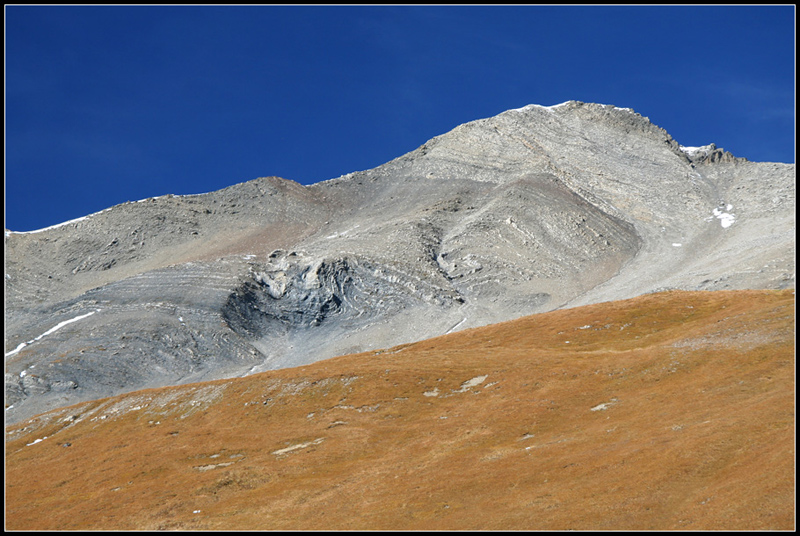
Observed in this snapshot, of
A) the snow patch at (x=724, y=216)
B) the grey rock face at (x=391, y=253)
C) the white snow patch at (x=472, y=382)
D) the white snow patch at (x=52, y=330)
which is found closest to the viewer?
the white snow patch at (x=472, y=382)

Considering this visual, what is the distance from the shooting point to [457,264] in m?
128

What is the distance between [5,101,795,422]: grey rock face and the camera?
10131 centimetres

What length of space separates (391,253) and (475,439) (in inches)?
3378

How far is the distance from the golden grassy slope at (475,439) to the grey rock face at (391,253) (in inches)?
1356

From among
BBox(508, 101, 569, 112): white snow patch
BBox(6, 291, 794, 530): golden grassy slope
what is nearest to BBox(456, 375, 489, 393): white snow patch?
BBox(6, 291, 794, 530): golden grassy slope

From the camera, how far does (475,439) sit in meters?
42.5

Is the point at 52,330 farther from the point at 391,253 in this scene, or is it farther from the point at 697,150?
the point at 697,150

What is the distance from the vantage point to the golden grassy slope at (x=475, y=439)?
97.3 ft

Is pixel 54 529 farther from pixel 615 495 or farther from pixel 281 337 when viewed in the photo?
pixel 281 337

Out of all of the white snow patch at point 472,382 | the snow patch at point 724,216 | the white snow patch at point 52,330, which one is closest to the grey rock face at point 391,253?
the white snow patch at point 52,330

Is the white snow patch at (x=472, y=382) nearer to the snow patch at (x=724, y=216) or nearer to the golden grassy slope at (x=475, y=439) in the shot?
the golden grassy slope at (x=475, y=439)

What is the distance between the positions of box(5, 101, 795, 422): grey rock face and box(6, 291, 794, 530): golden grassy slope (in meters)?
34.4

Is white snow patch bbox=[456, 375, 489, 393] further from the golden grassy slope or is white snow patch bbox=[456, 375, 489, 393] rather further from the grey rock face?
the grey rock face

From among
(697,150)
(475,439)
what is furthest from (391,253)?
(697,150)
